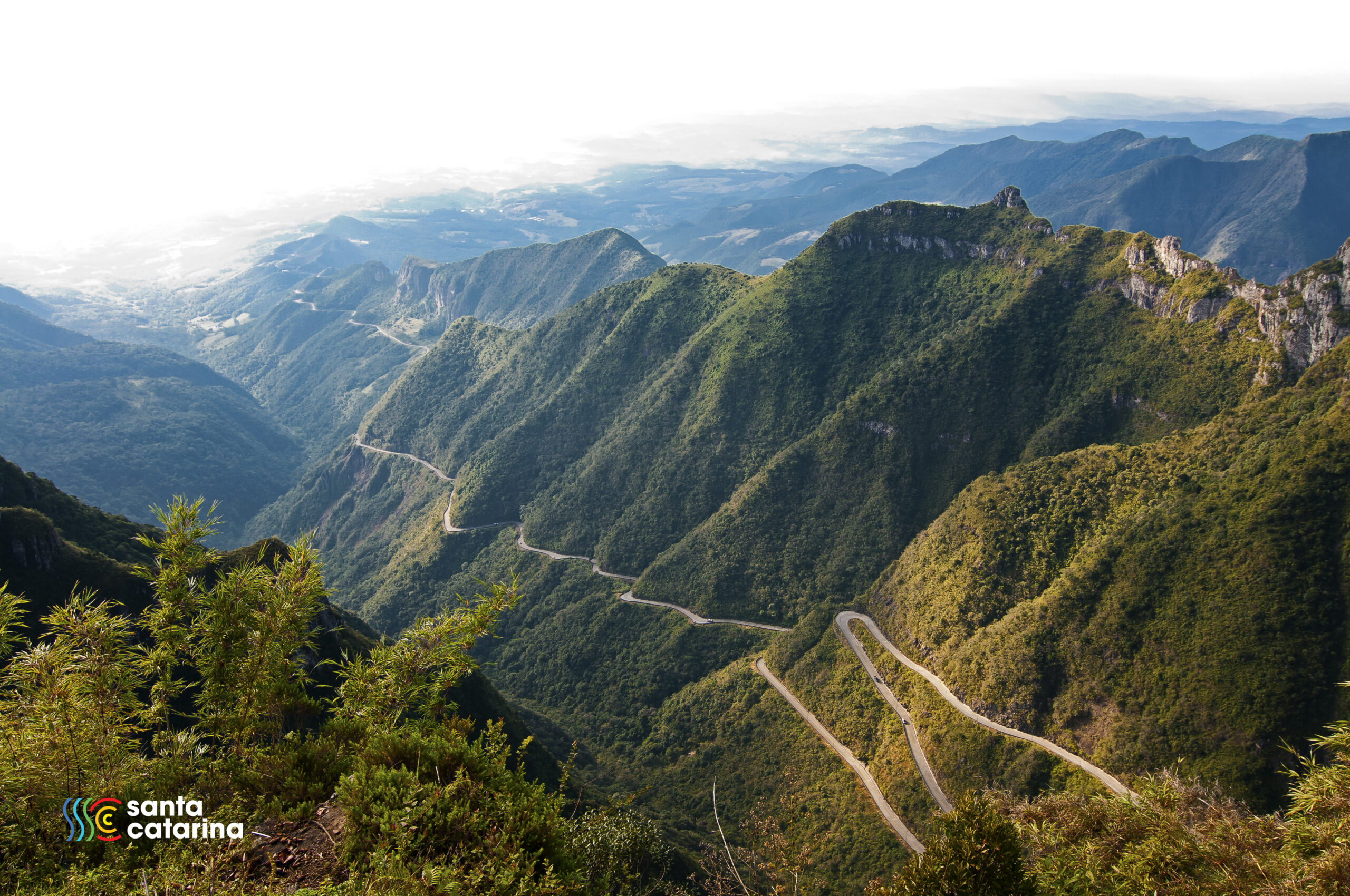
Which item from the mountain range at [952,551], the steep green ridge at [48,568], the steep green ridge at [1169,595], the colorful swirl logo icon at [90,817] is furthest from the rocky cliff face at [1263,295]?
the steep green ridge at [48,568]

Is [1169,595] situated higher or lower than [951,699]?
higher

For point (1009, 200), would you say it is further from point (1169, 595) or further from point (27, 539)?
point (27, 539)

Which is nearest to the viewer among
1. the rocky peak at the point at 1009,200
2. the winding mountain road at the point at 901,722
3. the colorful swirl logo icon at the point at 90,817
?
the colorful swirl logo icon at the point at 90,817

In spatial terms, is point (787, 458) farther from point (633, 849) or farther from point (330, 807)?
point (330, 807)

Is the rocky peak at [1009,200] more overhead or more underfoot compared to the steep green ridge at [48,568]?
more overhead

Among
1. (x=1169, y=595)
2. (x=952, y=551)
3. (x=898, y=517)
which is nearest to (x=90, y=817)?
(x=1169, y=595)

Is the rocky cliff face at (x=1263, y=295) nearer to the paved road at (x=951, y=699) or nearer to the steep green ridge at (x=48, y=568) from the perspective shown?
the paved road at (x=951, y=699)

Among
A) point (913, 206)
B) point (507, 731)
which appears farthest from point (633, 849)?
point (913, 206)
